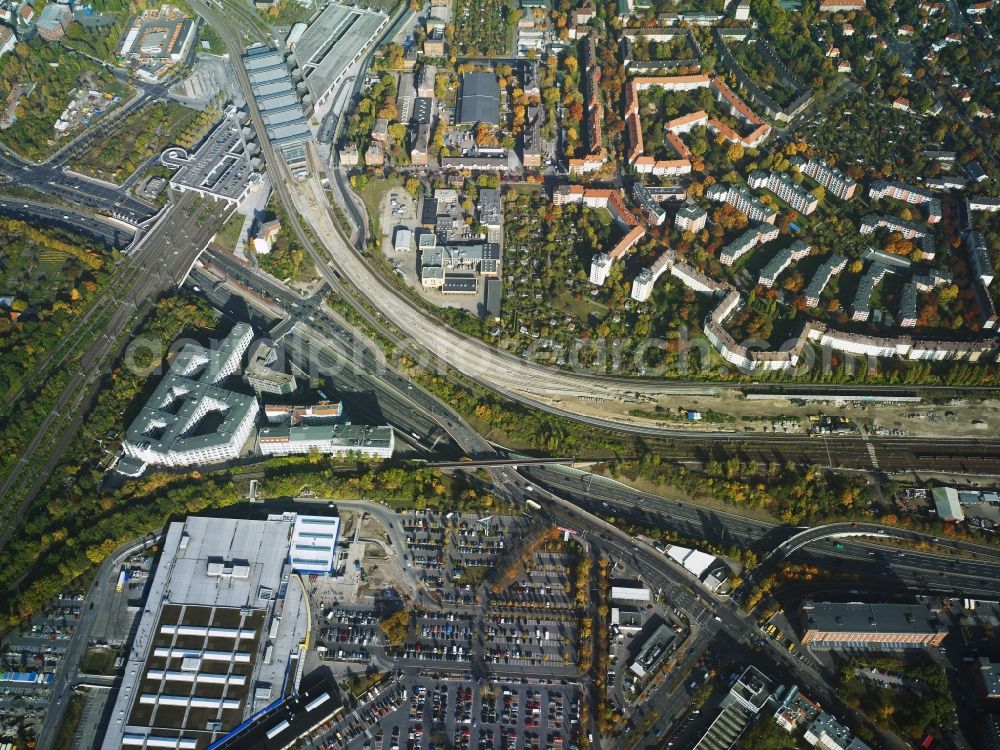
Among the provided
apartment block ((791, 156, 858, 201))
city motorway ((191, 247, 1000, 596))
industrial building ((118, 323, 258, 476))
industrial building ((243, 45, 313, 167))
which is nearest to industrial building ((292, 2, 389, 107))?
industrial building ((243, 45, 313, 167))

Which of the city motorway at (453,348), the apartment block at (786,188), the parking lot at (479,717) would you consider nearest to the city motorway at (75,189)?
the city motorway at (453,348)

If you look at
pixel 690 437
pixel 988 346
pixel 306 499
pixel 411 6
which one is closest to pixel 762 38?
pixel 411 6

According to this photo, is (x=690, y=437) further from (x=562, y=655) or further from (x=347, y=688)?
(x=347, y=688)

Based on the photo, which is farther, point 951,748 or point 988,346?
point 988,346

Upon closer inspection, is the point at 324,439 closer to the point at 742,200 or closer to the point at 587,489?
the point at 587,489

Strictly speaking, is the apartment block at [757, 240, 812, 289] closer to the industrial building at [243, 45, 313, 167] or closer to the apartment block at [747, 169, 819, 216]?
the apartment block at [747, 169, 819, 216]
